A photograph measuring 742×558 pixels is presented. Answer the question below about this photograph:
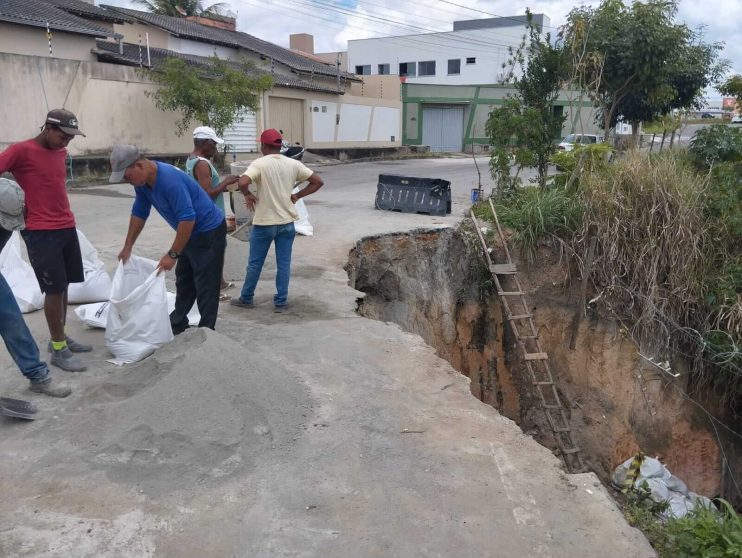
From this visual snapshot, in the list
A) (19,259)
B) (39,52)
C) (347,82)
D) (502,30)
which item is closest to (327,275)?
(19,259)

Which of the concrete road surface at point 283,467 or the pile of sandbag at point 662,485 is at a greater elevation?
the concrete road surface at point 283,467

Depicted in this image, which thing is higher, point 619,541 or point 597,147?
point 597,147

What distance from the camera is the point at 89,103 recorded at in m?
16.6

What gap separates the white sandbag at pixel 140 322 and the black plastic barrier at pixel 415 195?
7.00 m

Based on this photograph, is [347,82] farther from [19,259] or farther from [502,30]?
[19,259]

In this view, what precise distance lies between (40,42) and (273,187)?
15.2m

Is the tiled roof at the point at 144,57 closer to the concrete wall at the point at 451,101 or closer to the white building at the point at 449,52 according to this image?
the concrete wall at the point at 451,101

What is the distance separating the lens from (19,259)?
19.2 feet

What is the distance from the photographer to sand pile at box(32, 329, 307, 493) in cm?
332

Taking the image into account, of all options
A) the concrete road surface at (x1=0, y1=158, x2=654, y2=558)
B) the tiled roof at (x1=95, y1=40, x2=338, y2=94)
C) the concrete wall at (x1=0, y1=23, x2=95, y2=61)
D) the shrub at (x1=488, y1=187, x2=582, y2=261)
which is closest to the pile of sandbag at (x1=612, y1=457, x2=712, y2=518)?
the concrete road surface at (x1=0, y1=158, x2=654, y2=558)

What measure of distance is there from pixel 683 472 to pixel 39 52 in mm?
17859

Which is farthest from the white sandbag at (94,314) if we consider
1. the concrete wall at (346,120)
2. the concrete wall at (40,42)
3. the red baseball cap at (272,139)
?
the concrete wall at (346,120)

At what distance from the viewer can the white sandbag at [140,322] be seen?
4.54 meters

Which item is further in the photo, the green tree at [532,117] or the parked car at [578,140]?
the parked car at [578,140]
